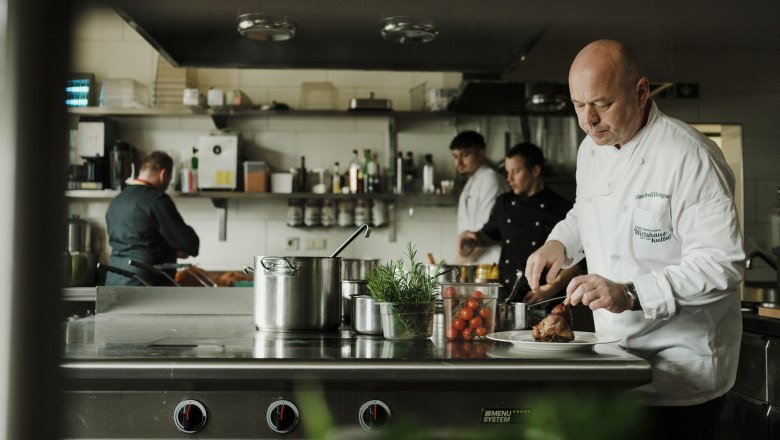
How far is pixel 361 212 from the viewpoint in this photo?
561cm

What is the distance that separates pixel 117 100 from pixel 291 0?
5.54m

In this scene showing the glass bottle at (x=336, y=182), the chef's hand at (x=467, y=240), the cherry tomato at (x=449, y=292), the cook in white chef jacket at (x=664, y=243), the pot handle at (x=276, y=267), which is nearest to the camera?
the cook in white chef jacket at (x=664, y=243)

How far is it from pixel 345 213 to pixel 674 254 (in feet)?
12.7

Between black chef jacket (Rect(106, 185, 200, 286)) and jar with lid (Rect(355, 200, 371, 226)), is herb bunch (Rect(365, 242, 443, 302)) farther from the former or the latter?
jar with lid (Rect(355, 200, 371, 226))

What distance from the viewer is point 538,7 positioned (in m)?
0.41

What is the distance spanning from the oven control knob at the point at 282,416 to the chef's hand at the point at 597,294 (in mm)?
642

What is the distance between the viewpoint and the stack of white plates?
554 centimetres

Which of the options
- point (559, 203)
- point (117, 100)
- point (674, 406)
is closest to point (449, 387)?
point (674, 406)

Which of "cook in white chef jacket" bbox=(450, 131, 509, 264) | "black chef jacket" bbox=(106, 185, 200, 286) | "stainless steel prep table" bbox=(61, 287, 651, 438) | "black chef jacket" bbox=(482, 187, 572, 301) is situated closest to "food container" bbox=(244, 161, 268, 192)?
"black chef jacket" bbox=(106, 185, 200, 286)

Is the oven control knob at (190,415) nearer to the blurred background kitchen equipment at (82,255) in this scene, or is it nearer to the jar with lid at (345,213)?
the blurred background kitchen equipment at (82,255)

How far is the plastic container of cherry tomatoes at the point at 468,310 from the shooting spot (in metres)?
1.86

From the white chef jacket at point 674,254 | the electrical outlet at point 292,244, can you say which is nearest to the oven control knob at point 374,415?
the white chef jacket at point 674,254

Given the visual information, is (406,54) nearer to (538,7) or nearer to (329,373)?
(329,373)

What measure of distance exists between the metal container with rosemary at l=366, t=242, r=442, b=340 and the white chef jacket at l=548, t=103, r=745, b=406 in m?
0.49
